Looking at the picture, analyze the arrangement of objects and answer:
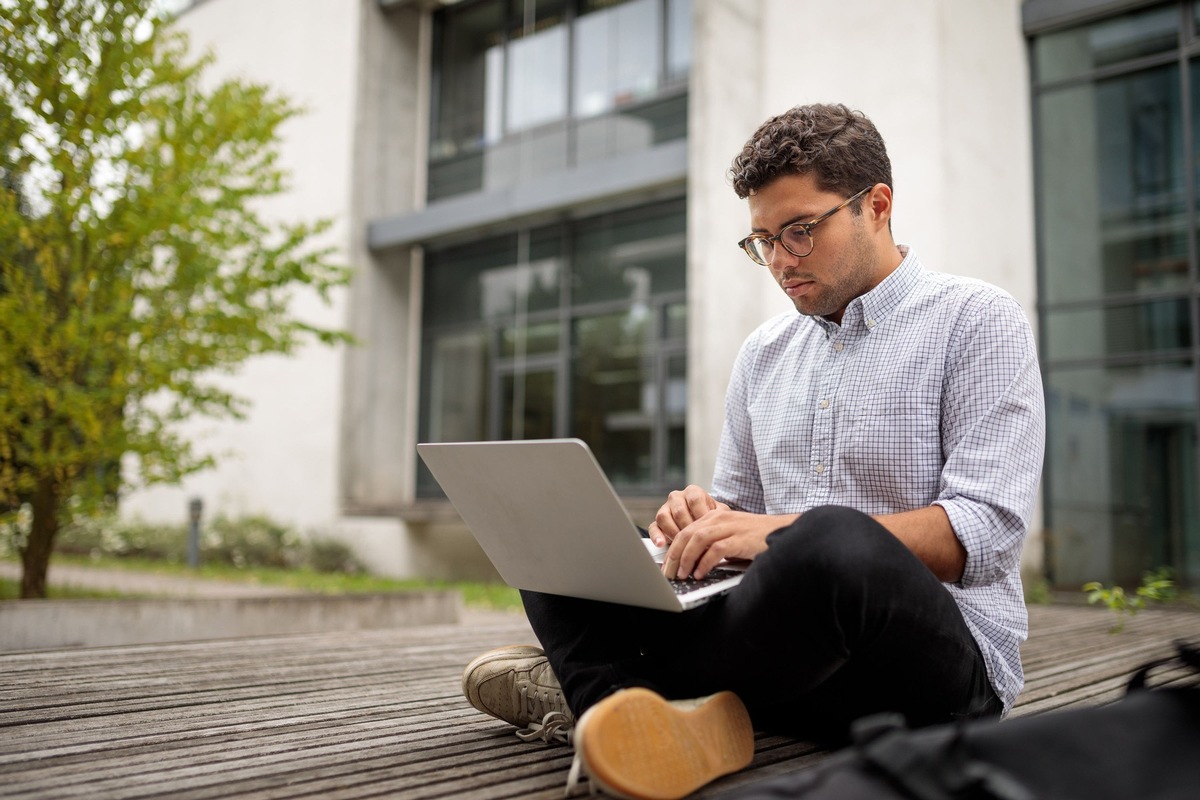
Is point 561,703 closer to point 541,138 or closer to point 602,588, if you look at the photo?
point 602,588

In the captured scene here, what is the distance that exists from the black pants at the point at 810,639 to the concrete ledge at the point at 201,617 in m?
3.21

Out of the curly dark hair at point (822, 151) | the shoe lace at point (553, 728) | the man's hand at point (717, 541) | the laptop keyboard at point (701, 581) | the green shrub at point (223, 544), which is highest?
the curly dark hair at point (822, 151)

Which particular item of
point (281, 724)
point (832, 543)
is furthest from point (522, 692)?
point (832, 543)

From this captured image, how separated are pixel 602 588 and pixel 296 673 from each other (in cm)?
185

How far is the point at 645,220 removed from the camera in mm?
10984

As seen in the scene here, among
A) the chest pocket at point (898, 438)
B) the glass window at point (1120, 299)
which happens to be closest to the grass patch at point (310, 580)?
the glass window at point (1120, 299)

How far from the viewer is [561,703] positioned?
222 cm

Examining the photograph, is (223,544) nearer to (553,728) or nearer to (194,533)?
(194,533)

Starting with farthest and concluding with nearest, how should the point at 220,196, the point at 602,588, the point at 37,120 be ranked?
the point at 220,196, the point at 37,120, the point at 602,588

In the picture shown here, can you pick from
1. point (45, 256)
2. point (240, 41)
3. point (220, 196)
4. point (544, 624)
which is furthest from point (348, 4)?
point (544, 624)

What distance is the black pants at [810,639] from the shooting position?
1695mm

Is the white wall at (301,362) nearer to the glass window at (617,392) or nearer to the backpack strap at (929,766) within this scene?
the glass window at (617,392)

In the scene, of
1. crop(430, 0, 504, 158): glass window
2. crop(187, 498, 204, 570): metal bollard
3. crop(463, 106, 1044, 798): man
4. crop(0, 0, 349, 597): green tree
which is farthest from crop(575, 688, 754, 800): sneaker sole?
crop(430, 0, 504, 158): glass window

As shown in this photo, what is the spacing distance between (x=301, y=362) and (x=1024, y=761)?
42.8 ft
